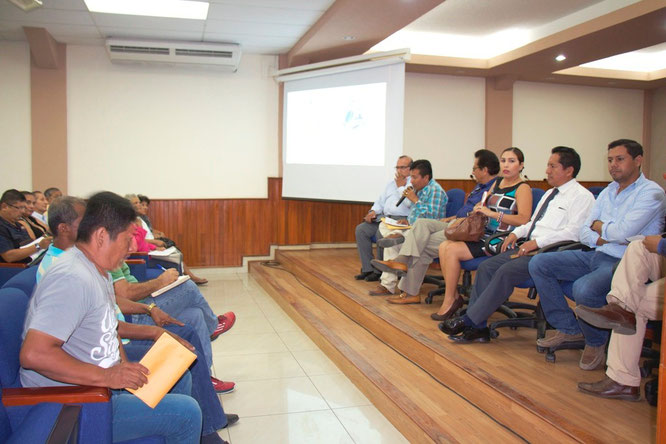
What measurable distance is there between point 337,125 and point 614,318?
4.67 m

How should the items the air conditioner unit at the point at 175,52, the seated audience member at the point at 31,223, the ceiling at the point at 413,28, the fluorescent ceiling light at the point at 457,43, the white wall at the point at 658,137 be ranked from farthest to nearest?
the white wall at the point at 658,137 → the fluorescent ceiling light at the point at 457,43 → the air conditioner unit at the point at 175,52 → the ceiling at the point at 413,28 → the seated audience member at the point at 31,223

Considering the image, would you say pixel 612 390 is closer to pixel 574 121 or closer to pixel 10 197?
pixel 10 197

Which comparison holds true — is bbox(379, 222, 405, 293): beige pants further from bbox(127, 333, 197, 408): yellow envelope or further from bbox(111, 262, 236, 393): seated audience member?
bbox(127, 333, 197, 408): yellow envelope

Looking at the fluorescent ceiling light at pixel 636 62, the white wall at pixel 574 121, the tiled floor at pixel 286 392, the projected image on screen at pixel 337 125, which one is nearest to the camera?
the tiled floor at pixel 286 392

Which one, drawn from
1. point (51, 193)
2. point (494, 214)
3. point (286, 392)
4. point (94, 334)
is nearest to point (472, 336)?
point (494, 214)

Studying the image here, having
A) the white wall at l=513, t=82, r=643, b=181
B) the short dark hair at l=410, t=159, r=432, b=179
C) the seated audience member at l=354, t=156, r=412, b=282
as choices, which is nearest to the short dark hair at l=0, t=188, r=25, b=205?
the seated audience member at l=354, t=156, r=412, b=282

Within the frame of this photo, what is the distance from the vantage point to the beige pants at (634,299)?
2465 mm

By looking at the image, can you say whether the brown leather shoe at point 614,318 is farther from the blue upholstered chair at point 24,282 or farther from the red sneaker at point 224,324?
the blue upholstered chair at point 24,282

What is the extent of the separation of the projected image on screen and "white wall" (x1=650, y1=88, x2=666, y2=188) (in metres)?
5.38

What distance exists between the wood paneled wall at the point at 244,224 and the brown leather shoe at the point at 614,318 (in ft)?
15.5

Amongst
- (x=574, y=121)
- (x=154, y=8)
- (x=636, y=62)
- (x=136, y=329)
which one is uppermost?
(x=636, y=62)

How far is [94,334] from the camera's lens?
69.3 inches

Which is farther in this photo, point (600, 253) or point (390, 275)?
point (390, 275)

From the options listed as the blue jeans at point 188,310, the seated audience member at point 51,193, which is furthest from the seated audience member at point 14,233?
the blue jeans at point 188,310
